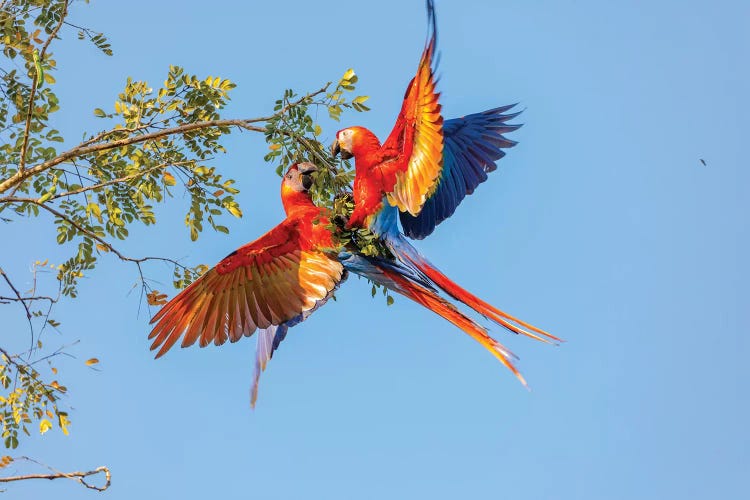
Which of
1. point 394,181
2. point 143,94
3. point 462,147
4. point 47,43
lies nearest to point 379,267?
point 394,181

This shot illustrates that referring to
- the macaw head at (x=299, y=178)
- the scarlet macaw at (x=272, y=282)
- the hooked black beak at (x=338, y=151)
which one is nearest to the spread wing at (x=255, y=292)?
the scarlet macaw at (x=272, y=282)

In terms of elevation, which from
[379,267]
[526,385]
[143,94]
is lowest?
[526,385]

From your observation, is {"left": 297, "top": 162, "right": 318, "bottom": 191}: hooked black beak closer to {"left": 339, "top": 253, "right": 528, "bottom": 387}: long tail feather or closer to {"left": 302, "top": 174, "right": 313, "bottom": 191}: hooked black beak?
{"left": 302, "top": 174, "right": 313, "bottom": 191}: hooked black beak

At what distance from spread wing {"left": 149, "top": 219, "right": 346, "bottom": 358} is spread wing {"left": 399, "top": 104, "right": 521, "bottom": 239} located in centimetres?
44

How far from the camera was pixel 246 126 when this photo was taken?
14.8 feet

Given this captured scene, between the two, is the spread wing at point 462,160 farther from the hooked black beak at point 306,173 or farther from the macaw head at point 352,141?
the hooked black beak at point 306,173

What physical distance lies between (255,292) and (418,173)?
3.22 ft

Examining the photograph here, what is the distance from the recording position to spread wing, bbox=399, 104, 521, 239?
4.68 m

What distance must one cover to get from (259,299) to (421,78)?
50.7 inches

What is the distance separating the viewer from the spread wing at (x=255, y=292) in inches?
186

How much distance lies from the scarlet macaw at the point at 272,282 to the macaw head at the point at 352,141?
168mm

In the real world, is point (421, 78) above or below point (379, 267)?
above

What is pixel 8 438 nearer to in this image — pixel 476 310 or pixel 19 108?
pixel 19 108

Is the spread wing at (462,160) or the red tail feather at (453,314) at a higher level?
the spread wing at (462,160)
